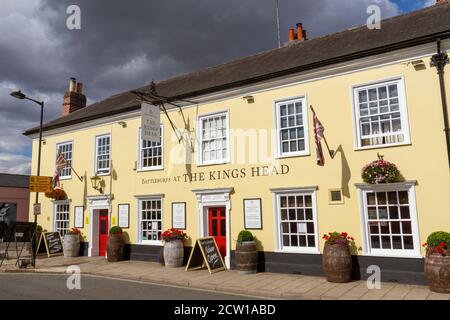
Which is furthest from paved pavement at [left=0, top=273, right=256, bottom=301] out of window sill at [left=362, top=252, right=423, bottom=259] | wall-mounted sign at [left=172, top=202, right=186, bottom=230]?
window sill at [left=362, top=252, right=423, bottom=259]

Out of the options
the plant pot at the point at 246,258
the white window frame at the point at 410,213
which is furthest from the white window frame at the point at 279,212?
the white window frame at the point at 410,213

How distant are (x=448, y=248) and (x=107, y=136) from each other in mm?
13877

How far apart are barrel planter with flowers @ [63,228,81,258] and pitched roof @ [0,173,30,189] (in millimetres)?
18352

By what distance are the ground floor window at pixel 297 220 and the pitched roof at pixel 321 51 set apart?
4057 mm

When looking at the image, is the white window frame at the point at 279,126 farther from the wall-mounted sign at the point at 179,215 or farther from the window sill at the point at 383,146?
the wall-mounted sign at the point at 179,215

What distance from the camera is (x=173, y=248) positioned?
44.4 feet

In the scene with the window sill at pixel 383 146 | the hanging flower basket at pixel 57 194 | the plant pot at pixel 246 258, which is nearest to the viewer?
the window sill at pixel 383 146

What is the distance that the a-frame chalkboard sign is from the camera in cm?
1225

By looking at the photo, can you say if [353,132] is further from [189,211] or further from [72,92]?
[72,92]

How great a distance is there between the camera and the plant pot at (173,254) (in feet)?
44.3

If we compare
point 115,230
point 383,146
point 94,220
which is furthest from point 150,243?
point 383,146

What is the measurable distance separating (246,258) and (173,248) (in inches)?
119

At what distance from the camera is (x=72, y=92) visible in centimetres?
2280
